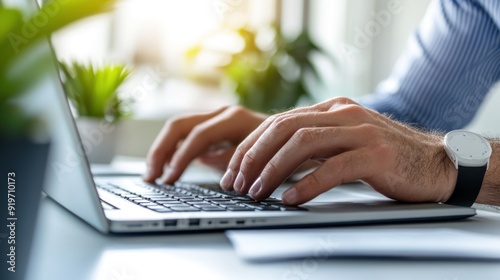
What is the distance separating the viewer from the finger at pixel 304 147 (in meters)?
0.61

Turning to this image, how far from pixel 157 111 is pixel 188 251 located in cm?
185

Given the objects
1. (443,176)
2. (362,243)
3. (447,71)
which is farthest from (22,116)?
(447,71)

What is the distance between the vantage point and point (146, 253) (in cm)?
46

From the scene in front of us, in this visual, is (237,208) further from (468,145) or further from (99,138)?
(99,138)

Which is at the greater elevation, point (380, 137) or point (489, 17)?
point (489, 17)

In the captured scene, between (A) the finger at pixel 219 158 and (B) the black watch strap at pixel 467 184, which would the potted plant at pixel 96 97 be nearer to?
(A) the finger at pixel 219 158

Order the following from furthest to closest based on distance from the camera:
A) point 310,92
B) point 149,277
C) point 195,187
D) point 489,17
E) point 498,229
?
point 310,92, point 489,17, point 195,187, point 498,229, point 149,277

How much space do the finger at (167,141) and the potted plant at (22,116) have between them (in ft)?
1.84

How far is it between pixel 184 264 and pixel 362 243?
129mm

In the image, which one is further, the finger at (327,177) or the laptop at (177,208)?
the finger at (327,177)

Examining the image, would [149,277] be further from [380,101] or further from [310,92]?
[310,92]

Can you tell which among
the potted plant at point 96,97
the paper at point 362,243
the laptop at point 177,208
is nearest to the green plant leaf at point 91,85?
the potted plant at point 96,97

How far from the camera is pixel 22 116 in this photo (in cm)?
30

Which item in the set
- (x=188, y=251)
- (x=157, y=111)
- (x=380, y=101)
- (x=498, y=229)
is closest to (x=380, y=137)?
(x=498, y=229)
